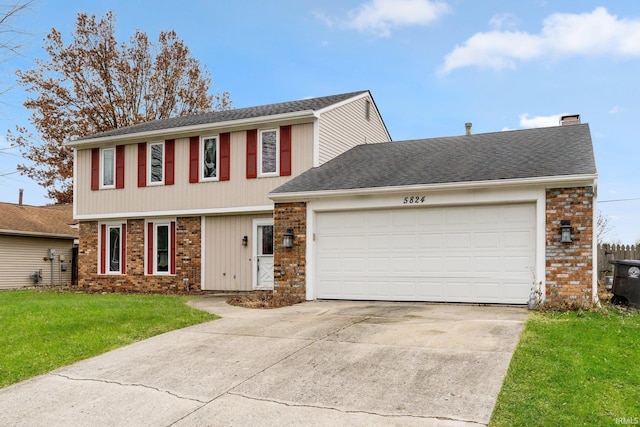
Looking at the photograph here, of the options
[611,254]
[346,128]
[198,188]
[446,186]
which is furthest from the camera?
[346,128]

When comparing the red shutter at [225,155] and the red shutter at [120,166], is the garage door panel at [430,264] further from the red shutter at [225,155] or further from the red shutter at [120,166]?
the red shutter at [120,166]

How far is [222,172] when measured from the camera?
16.1 meters

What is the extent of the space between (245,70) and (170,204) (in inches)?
228

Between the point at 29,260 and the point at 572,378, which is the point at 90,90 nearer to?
the point at 29,260

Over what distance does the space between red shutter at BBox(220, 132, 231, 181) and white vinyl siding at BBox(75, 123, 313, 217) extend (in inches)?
4.4

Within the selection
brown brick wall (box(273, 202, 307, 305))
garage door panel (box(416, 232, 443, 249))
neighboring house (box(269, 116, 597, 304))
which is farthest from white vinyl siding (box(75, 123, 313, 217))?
garage door panel (box(416, 232, 443, 249))

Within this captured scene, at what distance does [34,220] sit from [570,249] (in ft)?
71.9

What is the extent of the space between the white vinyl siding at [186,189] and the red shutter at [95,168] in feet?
0.57

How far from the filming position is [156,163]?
17297 mm

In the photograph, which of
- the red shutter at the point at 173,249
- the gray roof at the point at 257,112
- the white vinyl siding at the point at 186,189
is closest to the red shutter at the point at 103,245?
the white vinyl siding at the point at 186,189

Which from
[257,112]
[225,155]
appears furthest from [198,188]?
[257,112]

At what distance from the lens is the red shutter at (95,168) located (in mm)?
18344

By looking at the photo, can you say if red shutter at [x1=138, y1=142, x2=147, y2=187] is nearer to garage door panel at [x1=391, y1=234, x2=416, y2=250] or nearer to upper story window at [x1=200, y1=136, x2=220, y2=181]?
upper story window at [x1=200, y1=136, x2=220, y2=181]

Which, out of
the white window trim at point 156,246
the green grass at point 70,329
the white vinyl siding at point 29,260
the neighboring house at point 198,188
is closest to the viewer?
the green grass at point 70,329
